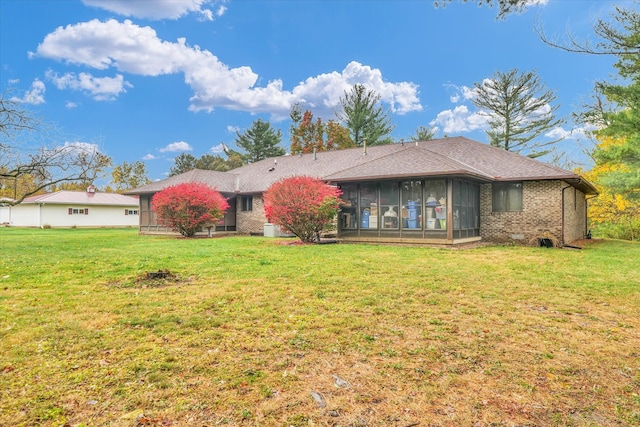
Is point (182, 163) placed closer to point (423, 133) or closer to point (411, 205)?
point (423, 133)

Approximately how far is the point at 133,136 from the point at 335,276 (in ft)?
78.3

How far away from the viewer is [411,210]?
533 inches

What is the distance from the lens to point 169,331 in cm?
396

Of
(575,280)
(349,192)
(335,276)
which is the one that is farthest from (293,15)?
(575,280)

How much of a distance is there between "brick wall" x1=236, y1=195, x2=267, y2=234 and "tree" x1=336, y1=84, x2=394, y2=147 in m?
17.0

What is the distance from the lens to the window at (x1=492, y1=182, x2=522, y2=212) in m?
13.9

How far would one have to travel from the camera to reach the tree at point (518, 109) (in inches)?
1128

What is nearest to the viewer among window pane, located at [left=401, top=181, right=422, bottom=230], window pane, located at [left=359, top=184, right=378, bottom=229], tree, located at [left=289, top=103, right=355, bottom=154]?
window pane, located at [left=401, top=181, right=422, bottom=230]

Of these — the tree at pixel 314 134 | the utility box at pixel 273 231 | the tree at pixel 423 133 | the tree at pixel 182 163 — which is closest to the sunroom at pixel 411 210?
the utility box at pixel 273 231

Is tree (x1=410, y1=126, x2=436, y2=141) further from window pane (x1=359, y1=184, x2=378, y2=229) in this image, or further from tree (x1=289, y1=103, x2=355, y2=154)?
window pane (x1=359, y1=184, x2=378, y2=229)

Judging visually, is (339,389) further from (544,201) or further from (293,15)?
(293,15)

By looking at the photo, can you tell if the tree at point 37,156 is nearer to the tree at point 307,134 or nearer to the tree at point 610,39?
the tree at point 610,39

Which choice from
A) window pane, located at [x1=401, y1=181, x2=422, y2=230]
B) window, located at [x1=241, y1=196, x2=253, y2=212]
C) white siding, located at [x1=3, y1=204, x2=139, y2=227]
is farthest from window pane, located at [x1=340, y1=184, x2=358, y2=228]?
white siding, located at [x1=3, y1=204, x2=139, y2=227]

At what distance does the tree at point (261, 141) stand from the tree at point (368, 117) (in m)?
10.8
